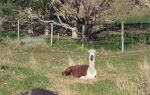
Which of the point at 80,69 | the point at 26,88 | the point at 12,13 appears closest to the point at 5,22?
the point at 12,13

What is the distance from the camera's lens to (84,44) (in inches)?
1122

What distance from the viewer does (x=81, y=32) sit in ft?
101

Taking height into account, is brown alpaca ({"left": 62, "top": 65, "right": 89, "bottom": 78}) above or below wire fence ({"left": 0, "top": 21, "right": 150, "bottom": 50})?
below

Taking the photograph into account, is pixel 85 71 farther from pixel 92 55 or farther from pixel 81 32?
pixel 81 32

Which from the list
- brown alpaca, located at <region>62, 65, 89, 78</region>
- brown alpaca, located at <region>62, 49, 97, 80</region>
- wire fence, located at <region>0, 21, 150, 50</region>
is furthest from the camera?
wire fence, located at <region>0, 21, 150, 50</region>

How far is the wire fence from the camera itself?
2800cm

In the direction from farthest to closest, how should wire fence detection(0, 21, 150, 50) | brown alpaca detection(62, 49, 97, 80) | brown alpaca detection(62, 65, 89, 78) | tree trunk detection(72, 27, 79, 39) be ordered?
tree trunk detection(72, 27, 79, 39), wire fence detection(0, 21, 150, 50), brown alpaca detection(62, 65, 89, 78), brown alpaca detection(62, 49, 97, 80)

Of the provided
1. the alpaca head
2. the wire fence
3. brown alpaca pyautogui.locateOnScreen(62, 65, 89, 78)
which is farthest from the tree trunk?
the alpaca head

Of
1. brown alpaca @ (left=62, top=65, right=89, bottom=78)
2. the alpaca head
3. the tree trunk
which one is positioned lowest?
brown alpaca @ (left=62, top=65, right=89, bottom=78)

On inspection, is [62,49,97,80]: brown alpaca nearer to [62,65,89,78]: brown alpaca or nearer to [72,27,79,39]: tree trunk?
[62,65,89,78]: brown alpaca

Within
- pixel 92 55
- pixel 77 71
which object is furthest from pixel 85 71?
pixel 92 55

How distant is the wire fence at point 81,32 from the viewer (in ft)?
91.9

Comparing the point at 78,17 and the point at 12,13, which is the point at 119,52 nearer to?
the point at 78,17

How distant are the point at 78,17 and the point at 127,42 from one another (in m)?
3.63
